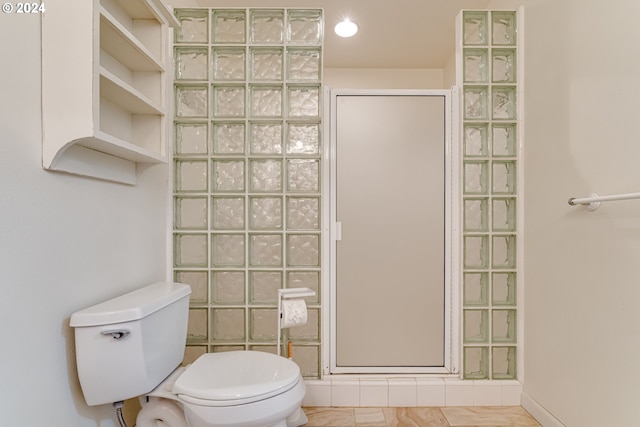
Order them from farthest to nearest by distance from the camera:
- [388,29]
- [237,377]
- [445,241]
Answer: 1. [388,29]
2. [445,241]
3. [237,377]

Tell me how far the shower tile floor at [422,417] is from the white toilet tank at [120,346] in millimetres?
882

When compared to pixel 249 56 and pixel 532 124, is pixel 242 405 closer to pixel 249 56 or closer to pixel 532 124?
pixel 249 56

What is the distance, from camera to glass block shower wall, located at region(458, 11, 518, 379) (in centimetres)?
192

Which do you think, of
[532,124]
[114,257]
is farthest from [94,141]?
[532,124]

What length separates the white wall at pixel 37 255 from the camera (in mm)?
916

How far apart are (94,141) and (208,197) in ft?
2.77

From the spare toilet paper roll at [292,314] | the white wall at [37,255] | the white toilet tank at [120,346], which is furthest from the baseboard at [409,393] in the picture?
the white wall at [37,255]

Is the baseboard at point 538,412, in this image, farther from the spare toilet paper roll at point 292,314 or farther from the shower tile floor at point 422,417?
the spare toilet paper roll at point 292,314

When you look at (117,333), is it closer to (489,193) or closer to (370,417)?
(370,417)

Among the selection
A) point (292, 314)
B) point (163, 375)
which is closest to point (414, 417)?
point (292, 314)

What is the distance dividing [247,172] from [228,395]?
109 centimetres

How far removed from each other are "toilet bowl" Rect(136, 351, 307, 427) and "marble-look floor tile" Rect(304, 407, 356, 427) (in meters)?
0.50

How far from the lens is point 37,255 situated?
1.01 metres

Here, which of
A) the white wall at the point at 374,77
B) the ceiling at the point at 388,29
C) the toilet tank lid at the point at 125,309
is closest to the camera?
the toilet tank lid at the point at 125,309
